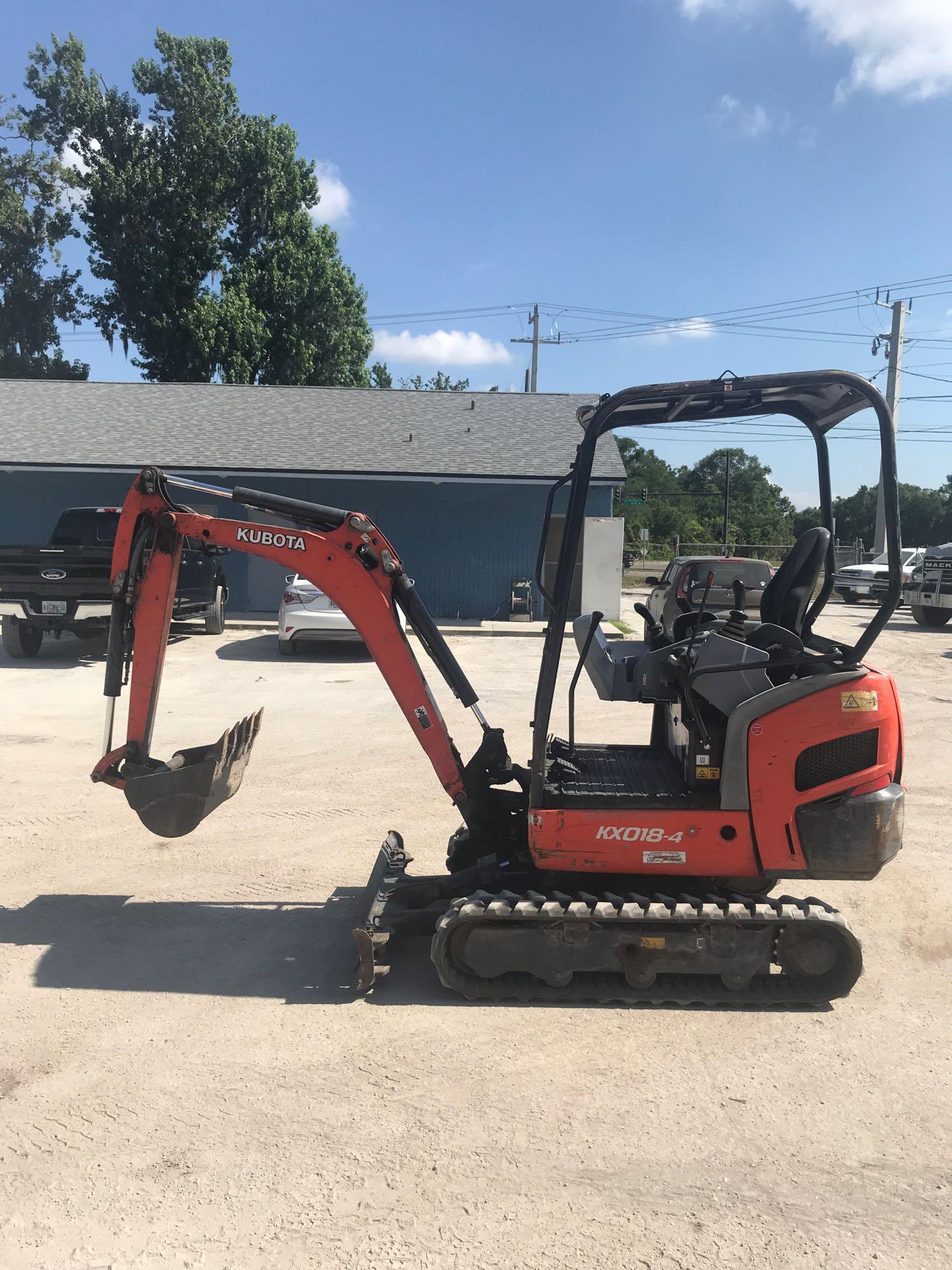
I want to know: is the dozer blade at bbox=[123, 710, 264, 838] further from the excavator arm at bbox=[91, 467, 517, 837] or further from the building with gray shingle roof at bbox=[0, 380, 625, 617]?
the building with gray shingle roof at bbox=[0, 380, 625, 617]

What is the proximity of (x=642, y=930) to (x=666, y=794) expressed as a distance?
0.64 meters

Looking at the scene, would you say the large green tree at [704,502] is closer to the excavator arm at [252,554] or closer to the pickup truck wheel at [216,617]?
the pickup truck wheel at [216,617]

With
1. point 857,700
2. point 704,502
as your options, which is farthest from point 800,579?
point 704,502

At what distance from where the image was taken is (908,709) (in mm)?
11203

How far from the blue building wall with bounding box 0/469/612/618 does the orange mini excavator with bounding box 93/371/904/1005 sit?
15.5 meters

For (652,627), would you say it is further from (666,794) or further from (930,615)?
(930,615)

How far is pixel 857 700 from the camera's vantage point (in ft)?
13.9

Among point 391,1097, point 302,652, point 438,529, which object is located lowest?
point 391,1097

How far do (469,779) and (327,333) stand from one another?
36.0 meters

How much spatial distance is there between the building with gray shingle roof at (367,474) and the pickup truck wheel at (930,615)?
25.0ft

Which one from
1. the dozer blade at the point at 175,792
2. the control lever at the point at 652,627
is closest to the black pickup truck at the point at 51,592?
the dozer blade at the point at 175,792

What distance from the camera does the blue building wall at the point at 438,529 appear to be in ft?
67.0

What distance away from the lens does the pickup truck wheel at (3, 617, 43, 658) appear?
13.2 meters

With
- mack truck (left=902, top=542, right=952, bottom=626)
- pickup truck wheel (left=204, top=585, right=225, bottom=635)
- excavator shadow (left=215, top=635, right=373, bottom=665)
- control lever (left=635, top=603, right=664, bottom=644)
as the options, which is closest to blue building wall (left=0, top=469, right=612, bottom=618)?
pickup truck wheel (left=204, top=585, right=225, bottom=635)
